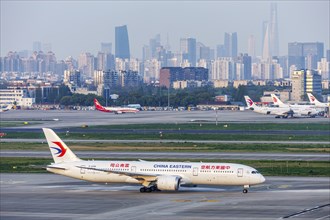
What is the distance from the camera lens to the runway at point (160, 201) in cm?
7138

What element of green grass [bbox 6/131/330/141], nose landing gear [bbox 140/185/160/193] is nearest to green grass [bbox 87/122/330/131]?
green grass [bbox 6/131/330/141]

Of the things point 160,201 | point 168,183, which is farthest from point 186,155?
point 160,201

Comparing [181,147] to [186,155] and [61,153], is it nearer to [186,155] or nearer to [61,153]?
[186,155]

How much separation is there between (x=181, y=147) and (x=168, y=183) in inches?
1838

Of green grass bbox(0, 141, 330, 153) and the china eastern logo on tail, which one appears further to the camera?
green grass bbox(0, 141, 330, 153)

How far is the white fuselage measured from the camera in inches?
3329

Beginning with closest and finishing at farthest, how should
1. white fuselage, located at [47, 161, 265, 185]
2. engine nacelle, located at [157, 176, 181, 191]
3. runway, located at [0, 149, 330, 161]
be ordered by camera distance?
1. engine nacelle, located at [157, 176, 181, 191]
2. white fuselage, located at [47, 161, 265, 185]
3. runway, located at [0, 149, 330, 161]

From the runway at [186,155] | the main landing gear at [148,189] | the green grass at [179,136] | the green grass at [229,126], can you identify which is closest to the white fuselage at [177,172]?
the main landing gear at [148,189]

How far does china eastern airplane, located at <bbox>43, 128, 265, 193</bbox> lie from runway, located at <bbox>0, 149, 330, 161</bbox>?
25165mm

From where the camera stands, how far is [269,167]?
103 meters

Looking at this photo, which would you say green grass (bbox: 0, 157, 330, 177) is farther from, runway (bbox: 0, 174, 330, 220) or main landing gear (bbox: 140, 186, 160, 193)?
main landing gear (bbox: 140, 186, 160, 193)

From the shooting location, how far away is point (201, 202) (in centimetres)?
7819

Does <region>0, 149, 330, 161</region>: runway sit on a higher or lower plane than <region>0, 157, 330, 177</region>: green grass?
higher

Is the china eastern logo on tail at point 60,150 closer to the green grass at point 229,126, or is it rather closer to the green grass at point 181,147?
the green grass at point 181,147
